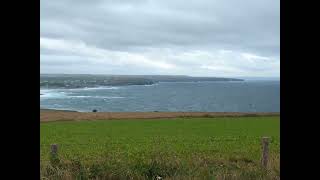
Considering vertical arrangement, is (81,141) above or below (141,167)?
below

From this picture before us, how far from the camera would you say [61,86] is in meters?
185

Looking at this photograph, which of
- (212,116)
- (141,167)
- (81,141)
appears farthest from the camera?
(212,116)
